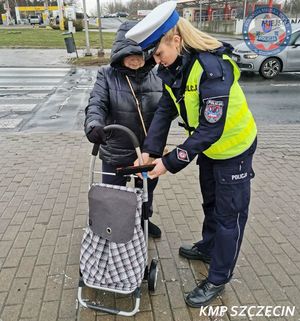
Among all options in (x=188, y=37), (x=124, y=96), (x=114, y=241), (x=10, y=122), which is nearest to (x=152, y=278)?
(x=114, y=241)

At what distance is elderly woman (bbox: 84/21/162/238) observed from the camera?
8.49 feet

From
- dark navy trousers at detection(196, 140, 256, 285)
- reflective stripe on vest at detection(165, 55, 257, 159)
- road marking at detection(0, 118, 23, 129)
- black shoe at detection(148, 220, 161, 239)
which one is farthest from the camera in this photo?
road marking at detection(0, 118, 23, 129)

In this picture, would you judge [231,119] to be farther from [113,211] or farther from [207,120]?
[113,211]

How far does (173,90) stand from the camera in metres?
2.25

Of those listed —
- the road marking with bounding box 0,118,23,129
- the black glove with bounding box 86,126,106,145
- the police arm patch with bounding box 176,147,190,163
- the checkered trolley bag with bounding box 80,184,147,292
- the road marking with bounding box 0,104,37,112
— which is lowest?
the road marking with bounding box 0,104,37,112

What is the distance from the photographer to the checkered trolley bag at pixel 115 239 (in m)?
2.23

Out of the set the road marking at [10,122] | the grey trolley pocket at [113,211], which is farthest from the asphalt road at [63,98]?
the grey trolley pocket at [113,211]

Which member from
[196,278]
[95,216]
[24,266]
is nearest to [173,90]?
[95,216]

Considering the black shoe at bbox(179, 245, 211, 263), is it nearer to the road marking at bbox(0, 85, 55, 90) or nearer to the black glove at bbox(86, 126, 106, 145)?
Result: the black glove at bbox(86, 126, 106, 145)

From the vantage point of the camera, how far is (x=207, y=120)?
207 centimetres

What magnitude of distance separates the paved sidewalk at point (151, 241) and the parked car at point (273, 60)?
798cm

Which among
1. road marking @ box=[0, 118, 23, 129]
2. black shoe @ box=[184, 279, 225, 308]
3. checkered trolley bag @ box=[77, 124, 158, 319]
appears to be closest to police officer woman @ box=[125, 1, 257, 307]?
black shoe @ box=[184, 279, 225, 308]

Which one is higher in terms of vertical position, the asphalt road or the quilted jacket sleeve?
the quilted jacket sleeve

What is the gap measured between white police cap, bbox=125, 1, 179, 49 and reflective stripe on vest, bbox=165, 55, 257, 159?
0.27 m
